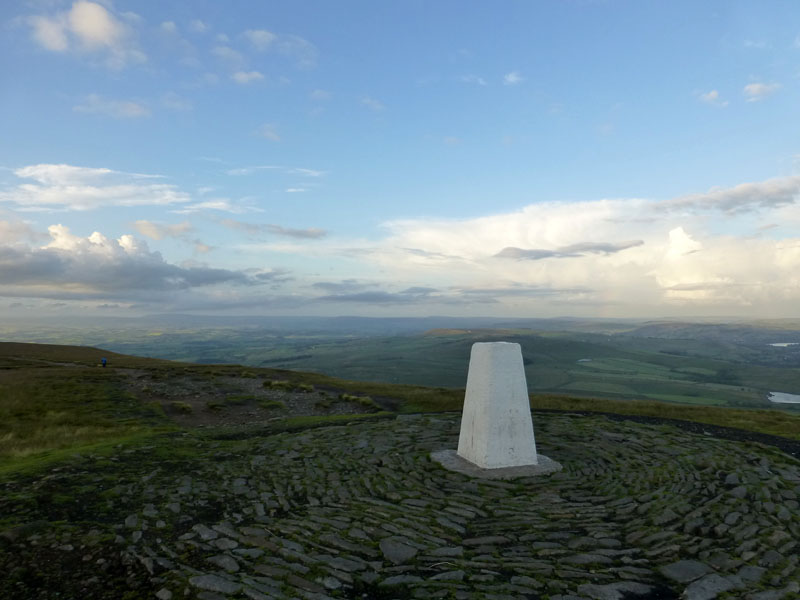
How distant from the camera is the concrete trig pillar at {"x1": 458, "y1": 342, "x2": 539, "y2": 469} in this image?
14.5 metres

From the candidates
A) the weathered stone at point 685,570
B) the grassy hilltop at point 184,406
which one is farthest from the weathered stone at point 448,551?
the grassy hilltop at point 184,406

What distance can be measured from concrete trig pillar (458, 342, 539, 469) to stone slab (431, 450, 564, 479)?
216mm

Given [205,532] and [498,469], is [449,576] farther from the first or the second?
[498,469]

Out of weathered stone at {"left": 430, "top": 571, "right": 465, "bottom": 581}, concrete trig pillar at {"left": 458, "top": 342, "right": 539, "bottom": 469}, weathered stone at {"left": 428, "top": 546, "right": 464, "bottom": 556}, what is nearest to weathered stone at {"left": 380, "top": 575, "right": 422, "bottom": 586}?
weathered stone at {"left": 430, "top": 571, "right": 465, "bottom": 581}

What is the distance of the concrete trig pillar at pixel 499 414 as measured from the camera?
1450 centimetres

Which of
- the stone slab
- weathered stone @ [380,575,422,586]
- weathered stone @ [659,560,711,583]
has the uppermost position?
weathered stone @ [380,575,422,586]

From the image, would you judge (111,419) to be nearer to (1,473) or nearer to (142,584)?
(1,473)

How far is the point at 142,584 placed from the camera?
7582mm

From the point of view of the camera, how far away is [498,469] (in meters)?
14.3

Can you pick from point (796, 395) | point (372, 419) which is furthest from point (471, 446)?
point (796, 395)

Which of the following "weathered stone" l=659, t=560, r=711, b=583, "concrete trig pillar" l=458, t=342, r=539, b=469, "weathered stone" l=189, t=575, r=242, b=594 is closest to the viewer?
"weathered stone" l=189, t=575, r=242, b=594

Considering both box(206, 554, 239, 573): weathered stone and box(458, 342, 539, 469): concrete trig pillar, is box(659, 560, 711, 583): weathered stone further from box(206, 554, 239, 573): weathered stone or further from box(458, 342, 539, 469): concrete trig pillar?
box(206, 554, 239, 573): weathered stone

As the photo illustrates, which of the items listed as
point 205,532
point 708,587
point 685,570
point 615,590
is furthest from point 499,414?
point 205,532

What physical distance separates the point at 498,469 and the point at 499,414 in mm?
1710
